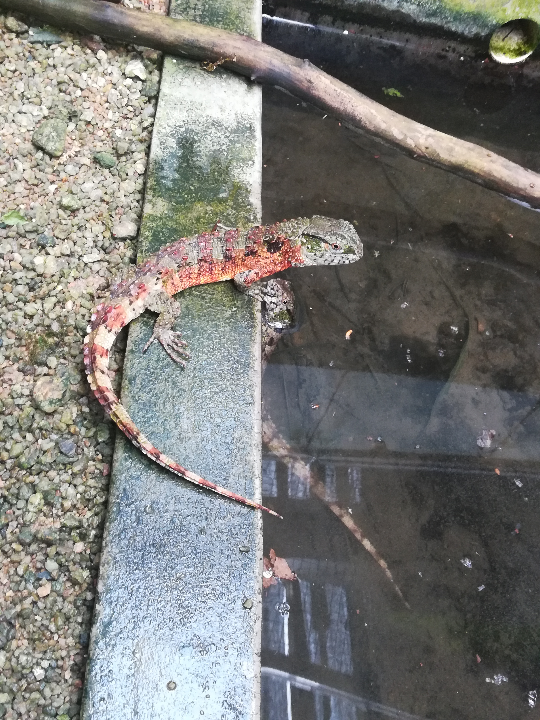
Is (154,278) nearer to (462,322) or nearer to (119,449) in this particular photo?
(119,449)

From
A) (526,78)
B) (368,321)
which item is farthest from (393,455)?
(526,78)

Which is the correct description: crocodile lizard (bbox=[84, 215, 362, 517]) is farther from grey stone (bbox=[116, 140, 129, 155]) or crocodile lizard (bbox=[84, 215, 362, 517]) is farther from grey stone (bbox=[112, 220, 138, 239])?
grey stone (bbox=[116, 140, 129, 155])

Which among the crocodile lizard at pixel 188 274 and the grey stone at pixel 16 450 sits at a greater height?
the crocodile lizard at pixel 188 274

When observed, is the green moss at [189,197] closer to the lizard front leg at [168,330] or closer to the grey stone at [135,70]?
the lizard front leg at [168,330]

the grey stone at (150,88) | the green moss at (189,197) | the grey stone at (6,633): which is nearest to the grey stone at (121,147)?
the green moss at (189,197)

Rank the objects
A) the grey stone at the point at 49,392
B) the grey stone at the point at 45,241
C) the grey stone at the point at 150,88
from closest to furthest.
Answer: the grey stone at the point at 49,392 → the grey stone at the point at 45,241 → the grey stone at the point at 150,88

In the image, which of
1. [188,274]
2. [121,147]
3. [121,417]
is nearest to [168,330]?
[188,274]
